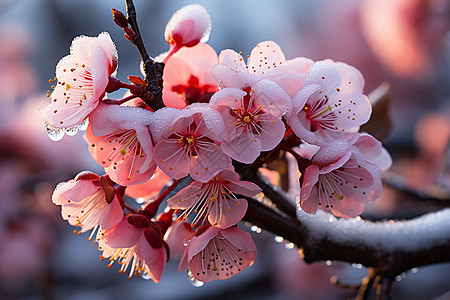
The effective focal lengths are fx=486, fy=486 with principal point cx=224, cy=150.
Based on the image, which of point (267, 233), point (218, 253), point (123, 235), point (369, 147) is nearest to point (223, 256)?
point (218, 253)

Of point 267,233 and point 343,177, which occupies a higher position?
point 343,177

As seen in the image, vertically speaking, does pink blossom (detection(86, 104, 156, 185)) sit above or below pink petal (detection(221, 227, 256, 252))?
above

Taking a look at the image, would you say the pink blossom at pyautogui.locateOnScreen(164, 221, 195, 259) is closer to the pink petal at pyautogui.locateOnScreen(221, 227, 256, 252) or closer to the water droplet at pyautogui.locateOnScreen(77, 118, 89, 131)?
the pink petal at pyautogui.locateOnScreen(221, 227, 256, 252)

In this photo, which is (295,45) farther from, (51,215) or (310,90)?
(310,90)

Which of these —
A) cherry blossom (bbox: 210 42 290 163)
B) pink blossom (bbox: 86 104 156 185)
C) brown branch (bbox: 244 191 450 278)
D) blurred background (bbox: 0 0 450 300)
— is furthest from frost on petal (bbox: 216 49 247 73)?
blurred background (bbox: 0 0 450 300)

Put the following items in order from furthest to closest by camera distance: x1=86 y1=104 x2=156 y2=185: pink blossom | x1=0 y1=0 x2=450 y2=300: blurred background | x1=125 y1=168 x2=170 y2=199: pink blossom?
x1=0 y1=0 x2=450 y2=300: blurred background, x1=125 y1=168 x2=170 y2=199: pink blossom, x1=86 y1=104 x2=156 y2=185: pink blossom

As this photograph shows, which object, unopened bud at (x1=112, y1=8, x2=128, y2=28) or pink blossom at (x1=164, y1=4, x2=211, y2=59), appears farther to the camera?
pink blossom at (x1=164, y1=4, x2=211, y2=59)

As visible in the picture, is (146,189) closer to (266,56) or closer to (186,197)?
(186,197)
